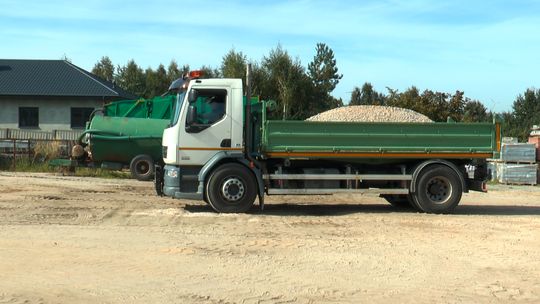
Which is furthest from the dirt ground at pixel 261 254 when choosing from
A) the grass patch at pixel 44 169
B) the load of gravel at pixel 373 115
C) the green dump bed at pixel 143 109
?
the load of gravel at pixel 373 115

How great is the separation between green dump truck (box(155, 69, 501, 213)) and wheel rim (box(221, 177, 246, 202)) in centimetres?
2

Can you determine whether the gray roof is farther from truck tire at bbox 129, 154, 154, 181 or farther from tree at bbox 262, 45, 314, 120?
truck tire at bbox 129, 154, 154, 181

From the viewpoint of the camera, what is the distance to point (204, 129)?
12.6 meters

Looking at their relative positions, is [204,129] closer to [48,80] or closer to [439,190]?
[439,190]

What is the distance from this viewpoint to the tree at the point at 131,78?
60781 mm

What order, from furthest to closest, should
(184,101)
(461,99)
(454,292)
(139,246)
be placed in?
(461,99)
(184,101)
(139,246)
(454,292)

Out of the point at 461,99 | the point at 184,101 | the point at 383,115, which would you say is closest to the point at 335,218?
the point at 184,101

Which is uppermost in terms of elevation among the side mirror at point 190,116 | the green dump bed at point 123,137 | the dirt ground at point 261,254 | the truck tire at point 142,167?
the side mirror at point 190,116

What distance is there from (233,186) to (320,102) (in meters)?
34.6

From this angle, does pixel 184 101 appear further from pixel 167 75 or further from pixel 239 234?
pixel 167 75

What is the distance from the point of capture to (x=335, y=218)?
12758 millimetres

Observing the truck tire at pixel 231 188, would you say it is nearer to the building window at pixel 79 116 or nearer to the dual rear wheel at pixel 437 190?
the dual rear wheel at pixel 437 190

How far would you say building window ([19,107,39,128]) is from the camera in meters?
36.8

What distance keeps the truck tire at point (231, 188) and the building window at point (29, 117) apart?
27766 millimetres
